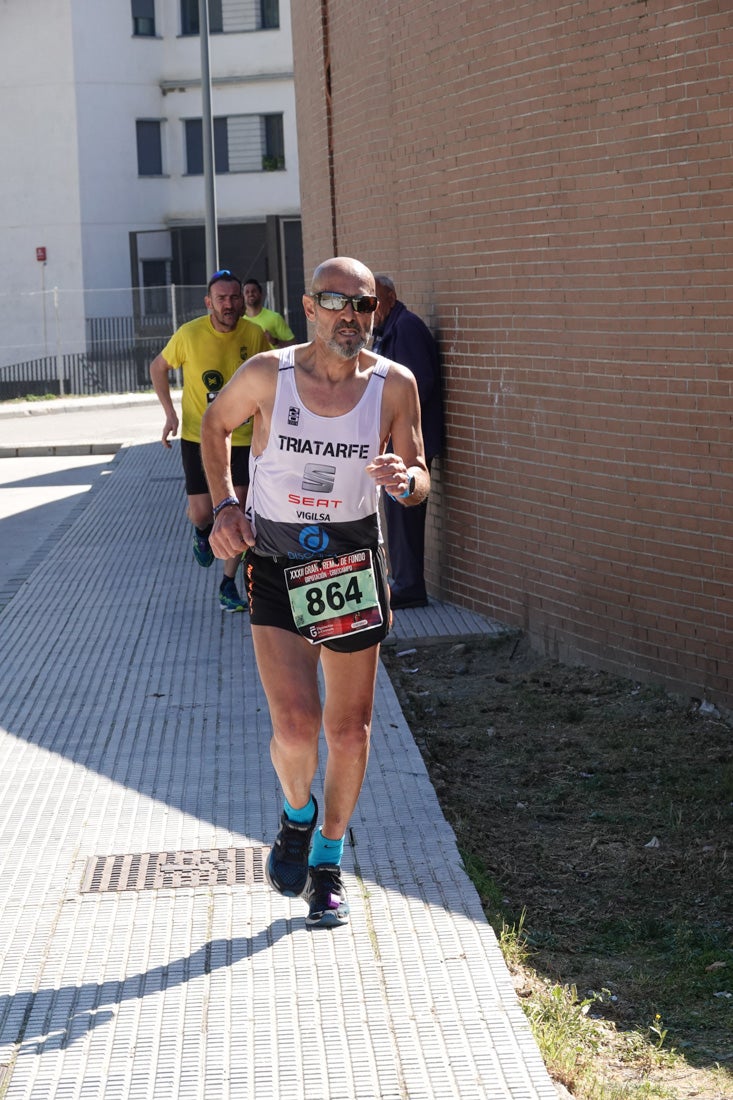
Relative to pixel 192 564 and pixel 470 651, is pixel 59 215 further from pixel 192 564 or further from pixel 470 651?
pixel 470 651

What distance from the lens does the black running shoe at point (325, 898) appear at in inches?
183

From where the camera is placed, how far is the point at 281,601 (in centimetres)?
465

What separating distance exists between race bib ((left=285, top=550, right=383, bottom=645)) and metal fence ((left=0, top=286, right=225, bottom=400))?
30.6 meters

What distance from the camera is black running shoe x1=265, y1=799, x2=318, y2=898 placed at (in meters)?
4.66

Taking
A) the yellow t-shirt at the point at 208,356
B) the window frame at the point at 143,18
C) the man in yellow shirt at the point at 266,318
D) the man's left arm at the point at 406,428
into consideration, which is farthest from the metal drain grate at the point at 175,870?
the window frame at the point at 143,18

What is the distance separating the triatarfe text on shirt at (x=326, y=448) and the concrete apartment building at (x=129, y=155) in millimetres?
33643

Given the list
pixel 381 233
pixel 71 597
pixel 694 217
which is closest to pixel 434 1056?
pixel 694 217

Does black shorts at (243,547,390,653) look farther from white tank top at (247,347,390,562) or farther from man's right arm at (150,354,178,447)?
man's right arm at (150,354,178,447)

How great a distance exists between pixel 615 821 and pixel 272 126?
40073 mm

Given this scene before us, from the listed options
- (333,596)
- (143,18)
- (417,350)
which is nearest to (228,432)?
(333,596)

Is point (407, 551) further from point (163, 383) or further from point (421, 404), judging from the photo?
point (163, 383)

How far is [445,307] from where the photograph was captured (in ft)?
30.9

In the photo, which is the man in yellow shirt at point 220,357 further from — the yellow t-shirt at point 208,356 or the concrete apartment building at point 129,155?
the concrete apartment building at point 129,155

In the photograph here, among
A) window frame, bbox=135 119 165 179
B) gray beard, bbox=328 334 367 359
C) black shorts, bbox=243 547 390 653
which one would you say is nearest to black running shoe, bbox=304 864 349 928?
black shorts, bbox=243 547 390 653
